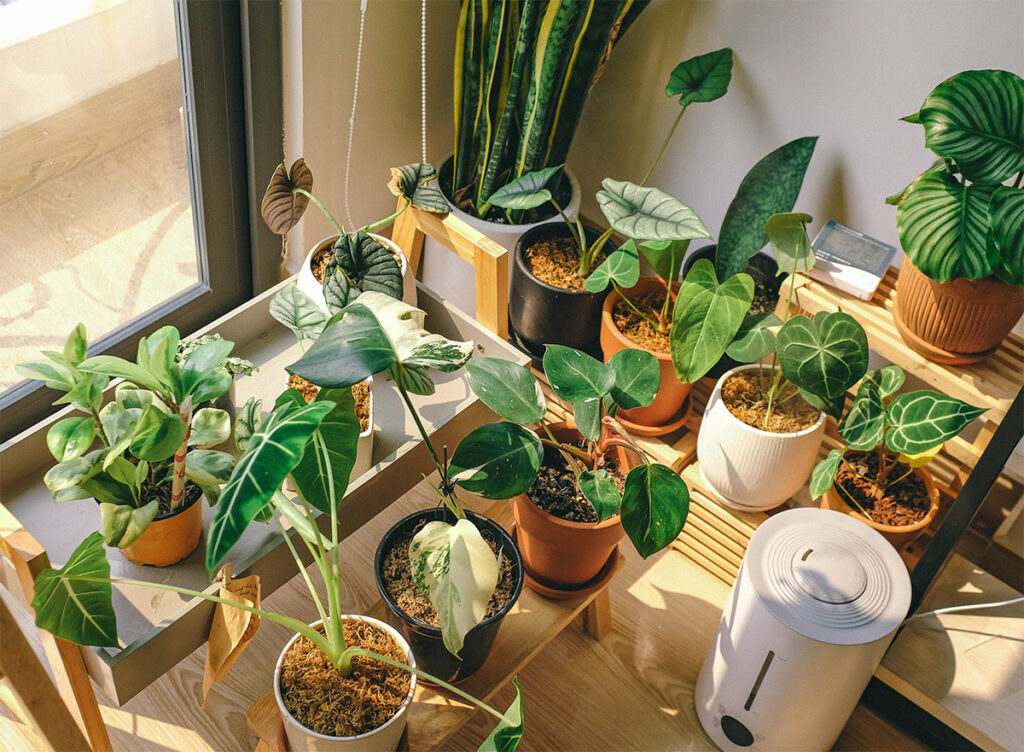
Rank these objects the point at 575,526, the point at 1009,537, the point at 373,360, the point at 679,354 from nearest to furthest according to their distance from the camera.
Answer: the point at 373,360 → the point at 575,526 → the point at 679,354 → the point at 1009,537

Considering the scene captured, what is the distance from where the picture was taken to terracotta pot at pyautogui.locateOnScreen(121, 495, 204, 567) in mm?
1172

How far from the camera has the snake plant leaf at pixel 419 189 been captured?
4.79 feet

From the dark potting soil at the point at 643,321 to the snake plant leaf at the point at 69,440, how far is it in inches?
33.4

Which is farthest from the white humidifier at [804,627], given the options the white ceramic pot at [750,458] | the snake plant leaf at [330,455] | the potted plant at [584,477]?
the snake plant leaf at [330,455]

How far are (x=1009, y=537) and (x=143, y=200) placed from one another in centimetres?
164

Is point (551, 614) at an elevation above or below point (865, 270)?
below

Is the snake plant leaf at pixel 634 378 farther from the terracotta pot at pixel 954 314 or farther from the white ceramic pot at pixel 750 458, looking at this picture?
the terracotta pot at pixel 954 314

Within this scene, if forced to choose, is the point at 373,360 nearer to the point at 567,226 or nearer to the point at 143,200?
the point at 567,226

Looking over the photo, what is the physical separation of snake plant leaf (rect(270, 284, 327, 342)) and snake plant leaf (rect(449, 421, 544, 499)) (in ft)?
0.87

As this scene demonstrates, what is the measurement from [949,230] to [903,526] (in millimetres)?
518

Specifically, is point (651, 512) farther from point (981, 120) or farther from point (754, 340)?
point (981, 120)

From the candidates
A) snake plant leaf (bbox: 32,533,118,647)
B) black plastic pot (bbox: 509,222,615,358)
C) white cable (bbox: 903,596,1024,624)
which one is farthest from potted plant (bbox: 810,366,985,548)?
snake plant leaf (bbox: 32,533,118,647)

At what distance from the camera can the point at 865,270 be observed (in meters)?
1.45

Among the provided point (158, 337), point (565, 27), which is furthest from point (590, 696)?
point (565, 27)
